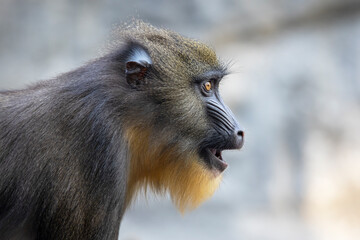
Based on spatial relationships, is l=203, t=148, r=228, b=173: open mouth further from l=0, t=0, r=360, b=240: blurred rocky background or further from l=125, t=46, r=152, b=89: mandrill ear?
l=0, t=0, r=360, b=240: blurred rocky background

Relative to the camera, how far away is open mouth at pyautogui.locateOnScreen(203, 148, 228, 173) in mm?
5149

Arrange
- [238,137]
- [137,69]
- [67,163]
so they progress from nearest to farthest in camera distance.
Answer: [67,163] < [137,69] < [238,137]

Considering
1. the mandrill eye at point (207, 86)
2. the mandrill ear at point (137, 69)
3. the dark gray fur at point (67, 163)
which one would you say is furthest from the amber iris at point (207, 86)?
the dark gray fur at point (67, 163)

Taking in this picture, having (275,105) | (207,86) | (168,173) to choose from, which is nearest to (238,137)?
(207,86)

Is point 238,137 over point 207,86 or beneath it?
beneath

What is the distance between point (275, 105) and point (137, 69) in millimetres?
6215

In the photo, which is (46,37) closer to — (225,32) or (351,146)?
(225,32)

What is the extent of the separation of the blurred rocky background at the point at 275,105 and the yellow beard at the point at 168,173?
210 inches

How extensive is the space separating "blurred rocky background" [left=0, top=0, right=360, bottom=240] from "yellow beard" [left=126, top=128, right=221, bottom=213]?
17.5ft

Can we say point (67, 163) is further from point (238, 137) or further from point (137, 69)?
point (238, 137)

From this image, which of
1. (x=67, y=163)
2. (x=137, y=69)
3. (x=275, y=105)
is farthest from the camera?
(x=275, y=105)

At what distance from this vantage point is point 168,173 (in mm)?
5160

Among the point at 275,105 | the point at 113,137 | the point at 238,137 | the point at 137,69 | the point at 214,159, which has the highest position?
the point at 275,105

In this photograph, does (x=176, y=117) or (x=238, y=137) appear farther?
(x=238, y=137)
